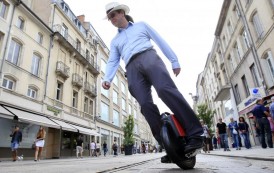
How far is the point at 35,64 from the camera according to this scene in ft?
58.1

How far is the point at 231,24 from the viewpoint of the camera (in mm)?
20859

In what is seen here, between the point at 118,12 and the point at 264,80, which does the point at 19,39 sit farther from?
the point at 264,80

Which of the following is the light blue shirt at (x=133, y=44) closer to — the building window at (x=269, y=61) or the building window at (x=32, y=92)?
the building window at (x=269, y=61)

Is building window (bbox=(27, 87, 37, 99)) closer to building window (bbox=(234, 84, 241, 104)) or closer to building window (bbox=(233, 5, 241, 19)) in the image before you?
building window (bbox=(233, 5, 241, 19))

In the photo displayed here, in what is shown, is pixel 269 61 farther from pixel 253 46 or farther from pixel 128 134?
pixel 128 134

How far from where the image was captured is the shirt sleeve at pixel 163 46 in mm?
2533

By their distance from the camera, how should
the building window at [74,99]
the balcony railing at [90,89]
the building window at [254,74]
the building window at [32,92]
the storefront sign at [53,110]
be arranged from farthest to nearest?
the balcony railing at [90,89], the building window at [74,99], the storefront sign at [53,110], the building window at [254,74], the building window at [32,92]

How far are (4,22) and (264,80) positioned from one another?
17.4 meters

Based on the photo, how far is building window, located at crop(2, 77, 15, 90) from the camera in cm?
1409

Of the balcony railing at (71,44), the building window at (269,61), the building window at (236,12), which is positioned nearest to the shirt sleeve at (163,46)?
the building window at (269,61)

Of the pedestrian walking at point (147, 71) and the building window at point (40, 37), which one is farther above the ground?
the building window at point (40, 37)

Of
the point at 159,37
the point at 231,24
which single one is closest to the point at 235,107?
the point at 231,24

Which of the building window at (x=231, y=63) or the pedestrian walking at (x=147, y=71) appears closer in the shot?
the pedestrian walking at (x=147, y=71)

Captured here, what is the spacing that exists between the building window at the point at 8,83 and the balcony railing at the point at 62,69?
5271mm
